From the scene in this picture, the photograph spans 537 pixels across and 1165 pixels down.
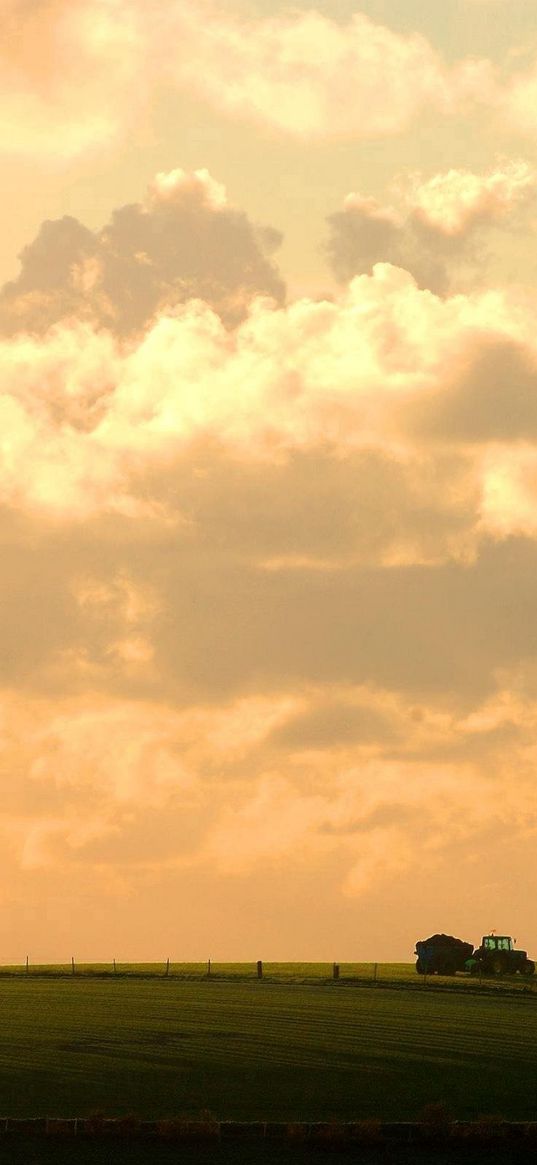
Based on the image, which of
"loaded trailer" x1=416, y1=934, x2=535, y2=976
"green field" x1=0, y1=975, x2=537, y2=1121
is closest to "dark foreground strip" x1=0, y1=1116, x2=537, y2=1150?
"green field" x1=0, y1=975, x2=537, y2=1121

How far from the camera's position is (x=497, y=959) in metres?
113

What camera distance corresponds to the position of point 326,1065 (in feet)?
170

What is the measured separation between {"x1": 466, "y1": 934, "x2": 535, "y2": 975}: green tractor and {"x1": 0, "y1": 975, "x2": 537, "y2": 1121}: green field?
91.9ft

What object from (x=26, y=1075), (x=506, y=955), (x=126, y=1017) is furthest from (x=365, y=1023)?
(x=506, y=955)

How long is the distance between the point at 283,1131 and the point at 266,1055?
53.0ft

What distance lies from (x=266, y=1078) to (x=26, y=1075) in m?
7.59

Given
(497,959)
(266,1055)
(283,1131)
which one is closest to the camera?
(283,1131)

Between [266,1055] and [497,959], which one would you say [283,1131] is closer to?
[266,1055]

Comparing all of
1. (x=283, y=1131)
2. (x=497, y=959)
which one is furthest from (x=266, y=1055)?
(x=497, y=959)

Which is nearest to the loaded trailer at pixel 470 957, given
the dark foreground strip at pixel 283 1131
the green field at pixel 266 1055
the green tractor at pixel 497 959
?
the green tractor at pixel 497 959

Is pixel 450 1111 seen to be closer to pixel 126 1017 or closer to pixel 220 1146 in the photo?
pixel 220 1146

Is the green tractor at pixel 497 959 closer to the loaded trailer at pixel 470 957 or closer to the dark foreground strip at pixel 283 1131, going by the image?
the loaded trailer at pixel 470 957

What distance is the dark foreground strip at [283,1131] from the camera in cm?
3741

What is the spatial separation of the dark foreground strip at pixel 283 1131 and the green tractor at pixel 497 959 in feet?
249
